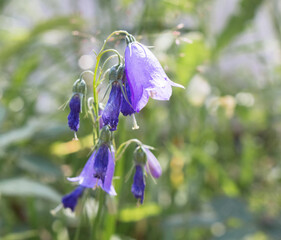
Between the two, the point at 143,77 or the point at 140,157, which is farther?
the point at 140,157

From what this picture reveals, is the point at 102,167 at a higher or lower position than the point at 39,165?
lower

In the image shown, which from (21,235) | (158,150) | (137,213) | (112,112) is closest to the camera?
(112,112)

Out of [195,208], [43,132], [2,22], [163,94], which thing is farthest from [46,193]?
[2,22]

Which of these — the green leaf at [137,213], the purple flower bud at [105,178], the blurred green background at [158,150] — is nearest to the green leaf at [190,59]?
the blurred green background at [158,150]

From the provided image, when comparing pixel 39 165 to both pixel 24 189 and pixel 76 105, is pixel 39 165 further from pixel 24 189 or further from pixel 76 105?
pixel 76 105

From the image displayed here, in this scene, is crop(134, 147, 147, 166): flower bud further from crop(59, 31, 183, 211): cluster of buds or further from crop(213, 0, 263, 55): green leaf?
crop(213, 0, 263, 55): green leaf

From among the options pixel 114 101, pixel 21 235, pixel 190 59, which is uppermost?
pixel 190 59

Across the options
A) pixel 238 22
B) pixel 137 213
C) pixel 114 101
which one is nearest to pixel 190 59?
pixel 238 22
